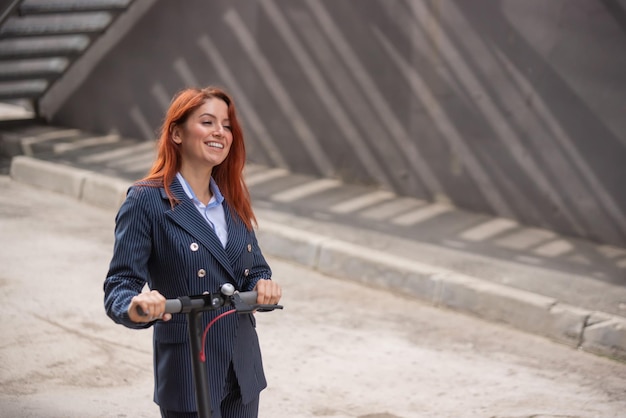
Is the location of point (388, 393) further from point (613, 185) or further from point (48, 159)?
point (48, 159)

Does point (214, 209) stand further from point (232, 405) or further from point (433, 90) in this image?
point (433, 90)

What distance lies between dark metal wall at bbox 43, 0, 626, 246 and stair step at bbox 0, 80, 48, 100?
1.95 metres

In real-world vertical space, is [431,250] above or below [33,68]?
below

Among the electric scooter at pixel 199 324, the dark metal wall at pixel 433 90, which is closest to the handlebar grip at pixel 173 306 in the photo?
the electric scooter at pixel 199 324

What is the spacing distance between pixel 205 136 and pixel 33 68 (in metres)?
10.8

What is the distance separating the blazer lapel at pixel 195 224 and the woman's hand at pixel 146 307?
15.6 inches

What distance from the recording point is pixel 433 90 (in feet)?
32.1

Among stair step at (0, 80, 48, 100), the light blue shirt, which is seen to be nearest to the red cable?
the light blue shirt

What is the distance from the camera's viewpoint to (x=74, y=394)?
18.2ft

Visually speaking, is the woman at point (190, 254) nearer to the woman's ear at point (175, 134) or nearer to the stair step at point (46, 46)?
the woman's ear at point (175, 134)

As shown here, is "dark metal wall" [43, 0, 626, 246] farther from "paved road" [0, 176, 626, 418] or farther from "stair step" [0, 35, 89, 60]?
"paved road" [0, 176, 626, 418]

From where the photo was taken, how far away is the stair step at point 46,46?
41.0 ft

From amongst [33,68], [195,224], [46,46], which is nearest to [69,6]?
[46,46]

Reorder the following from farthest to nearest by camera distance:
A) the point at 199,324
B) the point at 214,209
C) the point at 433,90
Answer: the point at 433,90
the point at 214,209
the point at 199,324
